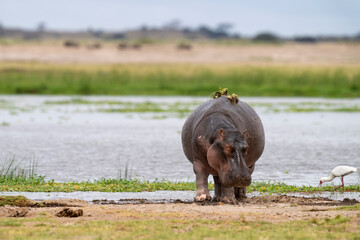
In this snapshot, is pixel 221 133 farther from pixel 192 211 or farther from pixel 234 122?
pixel 192 211

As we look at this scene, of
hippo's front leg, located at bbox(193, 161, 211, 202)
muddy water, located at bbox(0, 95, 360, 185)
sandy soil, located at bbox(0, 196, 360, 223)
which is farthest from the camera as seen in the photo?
muddy water, located at bbox(0, 95, 360, 185)

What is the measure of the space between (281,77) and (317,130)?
1997 centimetres

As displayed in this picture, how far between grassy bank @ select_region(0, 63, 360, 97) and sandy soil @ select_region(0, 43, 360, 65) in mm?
7650

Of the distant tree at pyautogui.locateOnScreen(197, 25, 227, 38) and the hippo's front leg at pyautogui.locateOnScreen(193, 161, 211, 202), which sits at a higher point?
the distant tree at pyautogui.locateOnScreen(197, 25, 227, 38)

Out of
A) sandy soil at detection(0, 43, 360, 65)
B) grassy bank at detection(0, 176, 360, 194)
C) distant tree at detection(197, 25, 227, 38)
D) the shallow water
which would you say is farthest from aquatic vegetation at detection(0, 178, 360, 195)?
distant tree at detection(197, 25, 227, 38)

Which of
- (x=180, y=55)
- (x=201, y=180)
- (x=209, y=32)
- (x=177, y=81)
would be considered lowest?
(x=201, y=180)

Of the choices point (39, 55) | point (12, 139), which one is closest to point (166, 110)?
point (12, 139)

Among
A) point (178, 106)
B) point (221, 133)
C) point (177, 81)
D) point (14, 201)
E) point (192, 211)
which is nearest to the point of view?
point (192, 211)

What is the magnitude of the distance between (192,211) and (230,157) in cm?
74

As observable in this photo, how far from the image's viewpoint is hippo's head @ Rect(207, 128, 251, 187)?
7.83 m

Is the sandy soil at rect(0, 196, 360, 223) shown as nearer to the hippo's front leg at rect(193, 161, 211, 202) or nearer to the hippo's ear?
the hippo's front leg at rect(193, 161, 211, 202)

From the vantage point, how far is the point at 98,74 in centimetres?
4256

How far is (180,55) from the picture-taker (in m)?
55.7

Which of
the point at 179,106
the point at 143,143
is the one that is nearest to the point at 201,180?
the point at 143,143
